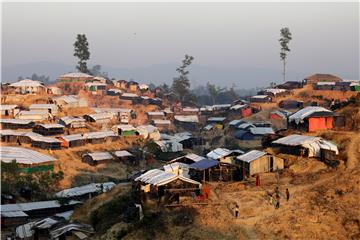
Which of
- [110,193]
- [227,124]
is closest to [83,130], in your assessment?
[227,124]

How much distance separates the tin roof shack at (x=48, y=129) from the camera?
5625cm

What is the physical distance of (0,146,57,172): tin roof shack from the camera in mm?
45594

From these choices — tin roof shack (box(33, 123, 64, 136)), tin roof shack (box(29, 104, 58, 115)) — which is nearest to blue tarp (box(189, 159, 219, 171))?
tin roof shack (box(33, 123, 64, 136))

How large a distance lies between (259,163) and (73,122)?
1330 inches

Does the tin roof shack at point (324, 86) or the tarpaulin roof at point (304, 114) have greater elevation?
the tin roof shack at point (324, 86)

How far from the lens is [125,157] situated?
5319 cm

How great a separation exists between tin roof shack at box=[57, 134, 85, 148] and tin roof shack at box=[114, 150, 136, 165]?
15.9 feet

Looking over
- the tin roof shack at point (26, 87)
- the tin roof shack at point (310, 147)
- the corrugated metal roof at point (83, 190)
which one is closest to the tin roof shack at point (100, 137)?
the corrugated metal roof at point (83, 190)

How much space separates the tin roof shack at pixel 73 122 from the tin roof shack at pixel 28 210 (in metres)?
22.1

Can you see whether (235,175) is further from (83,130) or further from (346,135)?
(83,130)

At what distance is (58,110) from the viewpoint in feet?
215

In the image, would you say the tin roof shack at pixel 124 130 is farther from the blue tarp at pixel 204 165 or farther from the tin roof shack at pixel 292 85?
the tin roof shack at pixel 292 85

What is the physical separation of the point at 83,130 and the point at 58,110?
A: 22.3ft

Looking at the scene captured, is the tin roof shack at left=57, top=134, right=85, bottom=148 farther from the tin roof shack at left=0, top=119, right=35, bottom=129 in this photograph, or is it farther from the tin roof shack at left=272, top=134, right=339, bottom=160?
the tin roof shack at left=272, top=134, right=339, bottom=160
